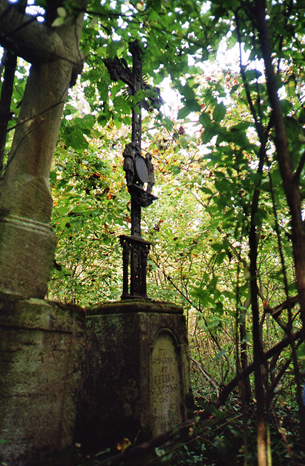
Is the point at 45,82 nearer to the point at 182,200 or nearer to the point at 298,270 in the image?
the point at 298,270

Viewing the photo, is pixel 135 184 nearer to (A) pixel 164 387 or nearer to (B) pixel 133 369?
(B) pixel 133 369

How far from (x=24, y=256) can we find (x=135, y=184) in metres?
2.20

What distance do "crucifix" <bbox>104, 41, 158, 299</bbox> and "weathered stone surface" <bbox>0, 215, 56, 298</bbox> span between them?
1.51 metres

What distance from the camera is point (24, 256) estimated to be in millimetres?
1942

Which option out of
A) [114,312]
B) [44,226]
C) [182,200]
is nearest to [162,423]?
[114,312]

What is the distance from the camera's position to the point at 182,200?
8.06 metres

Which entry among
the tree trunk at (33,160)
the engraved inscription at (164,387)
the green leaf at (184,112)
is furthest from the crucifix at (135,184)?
the green leaf at (184,112)

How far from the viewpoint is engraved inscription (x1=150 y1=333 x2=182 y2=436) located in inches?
119

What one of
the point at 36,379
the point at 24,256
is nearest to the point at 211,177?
the point at 24,256

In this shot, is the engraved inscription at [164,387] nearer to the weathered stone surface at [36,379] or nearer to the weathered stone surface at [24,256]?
the weathered stone surface at [36,379]

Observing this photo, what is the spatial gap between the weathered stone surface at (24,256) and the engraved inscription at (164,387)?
65.9 inches

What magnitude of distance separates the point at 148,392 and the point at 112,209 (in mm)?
3392

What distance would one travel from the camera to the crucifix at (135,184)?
142 inches

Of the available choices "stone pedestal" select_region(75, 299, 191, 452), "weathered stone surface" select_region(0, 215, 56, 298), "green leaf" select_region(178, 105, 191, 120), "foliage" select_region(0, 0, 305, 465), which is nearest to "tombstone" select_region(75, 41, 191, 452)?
"stone pedestal" select_region(75, 299, 191, 452)
